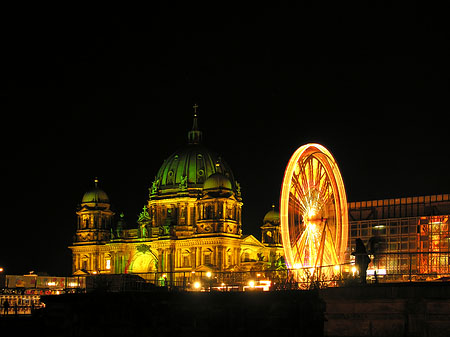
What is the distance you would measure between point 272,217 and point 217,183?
19.8 metres

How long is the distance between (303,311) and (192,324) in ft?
26.0

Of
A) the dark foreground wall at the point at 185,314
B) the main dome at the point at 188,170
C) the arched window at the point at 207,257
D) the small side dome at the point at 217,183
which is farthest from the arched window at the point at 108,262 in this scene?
the dark foreground wall at the point at 185,314

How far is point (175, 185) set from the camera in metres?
168

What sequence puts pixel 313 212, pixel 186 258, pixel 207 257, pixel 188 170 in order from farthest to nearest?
pixel 188 170, pixel 186 258, pixel 207 257, pixel 313 212

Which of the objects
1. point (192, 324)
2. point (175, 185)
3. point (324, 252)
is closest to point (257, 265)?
point (175, 185)

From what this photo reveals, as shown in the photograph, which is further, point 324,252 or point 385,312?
point 324,252

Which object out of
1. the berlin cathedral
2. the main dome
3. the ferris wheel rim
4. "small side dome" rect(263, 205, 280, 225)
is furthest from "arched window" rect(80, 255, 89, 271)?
the ferris wheel rim

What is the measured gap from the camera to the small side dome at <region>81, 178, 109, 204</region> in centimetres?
17412

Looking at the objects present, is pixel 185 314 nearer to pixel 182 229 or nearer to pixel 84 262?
pixel 182 229

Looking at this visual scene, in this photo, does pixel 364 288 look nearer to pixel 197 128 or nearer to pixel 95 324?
pixel 95 324

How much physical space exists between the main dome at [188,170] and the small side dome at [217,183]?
8.19 metres

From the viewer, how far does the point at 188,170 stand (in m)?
168

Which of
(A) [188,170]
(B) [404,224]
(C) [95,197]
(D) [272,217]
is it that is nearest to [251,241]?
(D) [272,217]

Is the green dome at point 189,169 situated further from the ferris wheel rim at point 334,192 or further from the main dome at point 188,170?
the ferris wheel rim at point 334,192
